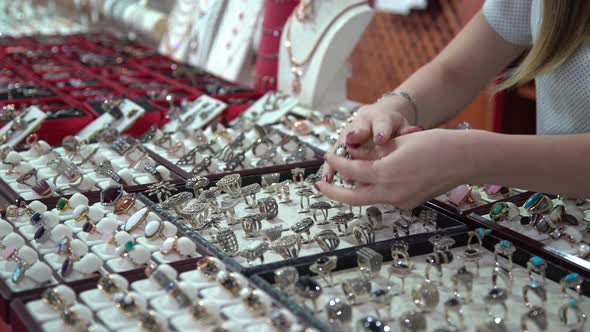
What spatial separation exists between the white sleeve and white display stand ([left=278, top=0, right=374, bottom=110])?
2.00 ft

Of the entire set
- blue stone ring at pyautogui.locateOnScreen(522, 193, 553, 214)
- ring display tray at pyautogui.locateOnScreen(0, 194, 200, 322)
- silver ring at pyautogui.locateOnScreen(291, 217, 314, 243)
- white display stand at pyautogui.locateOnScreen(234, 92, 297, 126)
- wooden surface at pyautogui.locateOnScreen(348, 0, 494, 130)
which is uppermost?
ring display tray at pyautogui.locateOnScreen(0, 194, 200, 322)

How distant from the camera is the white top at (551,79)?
1308 millimetres

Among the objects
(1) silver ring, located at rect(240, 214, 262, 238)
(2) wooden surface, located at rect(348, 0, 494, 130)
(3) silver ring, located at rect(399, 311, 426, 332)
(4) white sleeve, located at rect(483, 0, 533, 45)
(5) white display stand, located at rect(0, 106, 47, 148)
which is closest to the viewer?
(3) silver ring, located at rect(399, 311, 426, 332)

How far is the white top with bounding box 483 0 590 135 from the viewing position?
131 centimetres

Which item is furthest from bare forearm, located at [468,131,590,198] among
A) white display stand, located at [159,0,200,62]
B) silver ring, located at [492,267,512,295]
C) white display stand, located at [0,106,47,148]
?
white display stand, located at [159,0,200,62]

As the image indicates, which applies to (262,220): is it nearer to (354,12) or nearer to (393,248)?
(393,248)

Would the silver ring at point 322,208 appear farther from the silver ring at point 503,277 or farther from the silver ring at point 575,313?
the silver ring at point 575,313

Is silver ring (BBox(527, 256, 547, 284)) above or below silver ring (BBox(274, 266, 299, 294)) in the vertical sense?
below

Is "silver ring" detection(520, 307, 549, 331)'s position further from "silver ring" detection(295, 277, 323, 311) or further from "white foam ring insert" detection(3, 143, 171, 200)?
"white foam ring insert" detection(3, 143, 171, 200)

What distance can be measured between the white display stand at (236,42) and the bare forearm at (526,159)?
59.8 inches

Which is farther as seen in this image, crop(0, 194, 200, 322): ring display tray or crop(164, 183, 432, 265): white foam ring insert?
crop(164, 183, 432, 265): white foam ring insert

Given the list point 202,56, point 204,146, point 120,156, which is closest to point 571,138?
point 204,146

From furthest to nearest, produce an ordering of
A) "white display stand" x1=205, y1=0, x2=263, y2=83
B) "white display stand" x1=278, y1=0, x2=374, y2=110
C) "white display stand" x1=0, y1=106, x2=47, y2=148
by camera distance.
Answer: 1. "white display stand" x1=205, y1=0, x2=263, y2=83
2. "white display stand" x1=278, y1=0, x2=374, y2=110
3. "white display stand" x1=0, y1=106, x2=47, y2=148

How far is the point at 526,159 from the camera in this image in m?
1.08
